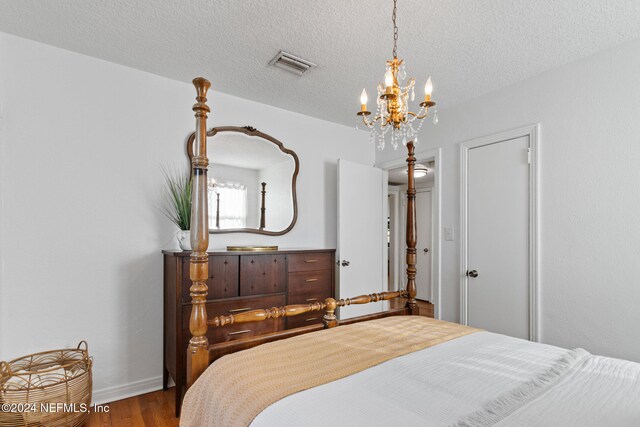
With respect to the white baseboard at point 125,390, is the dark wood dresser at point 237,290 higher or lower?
higher

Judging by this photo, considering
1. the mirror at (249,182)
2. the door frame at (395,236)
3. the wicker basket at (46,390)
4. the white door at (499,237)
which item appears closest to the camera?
the wicker basket at (46,390)

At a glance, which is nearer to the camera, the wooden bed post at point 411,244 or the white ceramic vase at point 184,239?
the wooden bed post at point 411,244

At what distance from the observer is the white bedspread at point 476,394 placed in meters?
0.94

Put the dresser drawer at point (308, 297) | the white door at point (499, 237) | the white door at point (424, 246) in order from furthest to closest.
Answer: the white door at point (424, 246) → the dresser drawer at point (308, 297) → the white door at point (499, 237)

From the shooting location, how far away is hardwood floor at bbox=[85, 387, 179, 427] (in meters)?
2.15

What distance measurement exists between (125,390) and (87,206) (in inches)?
56.3

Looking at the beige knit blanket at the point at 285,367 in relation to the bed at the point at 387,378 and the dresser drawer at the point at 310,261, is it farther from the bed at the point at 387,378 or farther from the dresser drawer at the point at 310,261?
the dresser drawer at the point at 310,261

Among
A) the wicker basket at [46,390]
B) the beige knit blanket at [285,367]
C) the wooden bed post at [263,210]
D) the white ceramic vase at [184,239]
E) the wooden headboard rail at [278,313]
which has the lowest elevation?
the wicker basket at [46,390]

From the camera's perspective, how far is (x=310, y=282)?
121 inches

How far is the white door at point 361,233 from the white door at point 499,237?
Answer: 43.2 inches

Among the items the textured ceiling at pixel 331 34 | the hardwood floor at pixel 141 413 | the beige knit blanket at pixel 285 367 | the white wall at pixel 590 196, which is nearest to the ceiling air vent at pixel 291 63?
the textured ceiling at pixel 331 34

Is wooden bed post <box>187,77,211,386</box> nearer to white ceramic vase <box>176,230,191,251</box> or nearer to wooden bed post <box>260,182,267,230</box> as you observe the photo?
white ceramic vase <box>176,230,191,251</box>

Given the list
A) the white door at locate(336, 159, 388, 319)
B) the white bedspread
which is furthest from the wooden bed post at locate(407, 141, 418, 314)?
the white door at locate(336, 159, 388, 319)

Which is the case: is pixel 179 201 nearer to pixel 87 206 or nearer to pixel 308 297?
pixel 87 206
